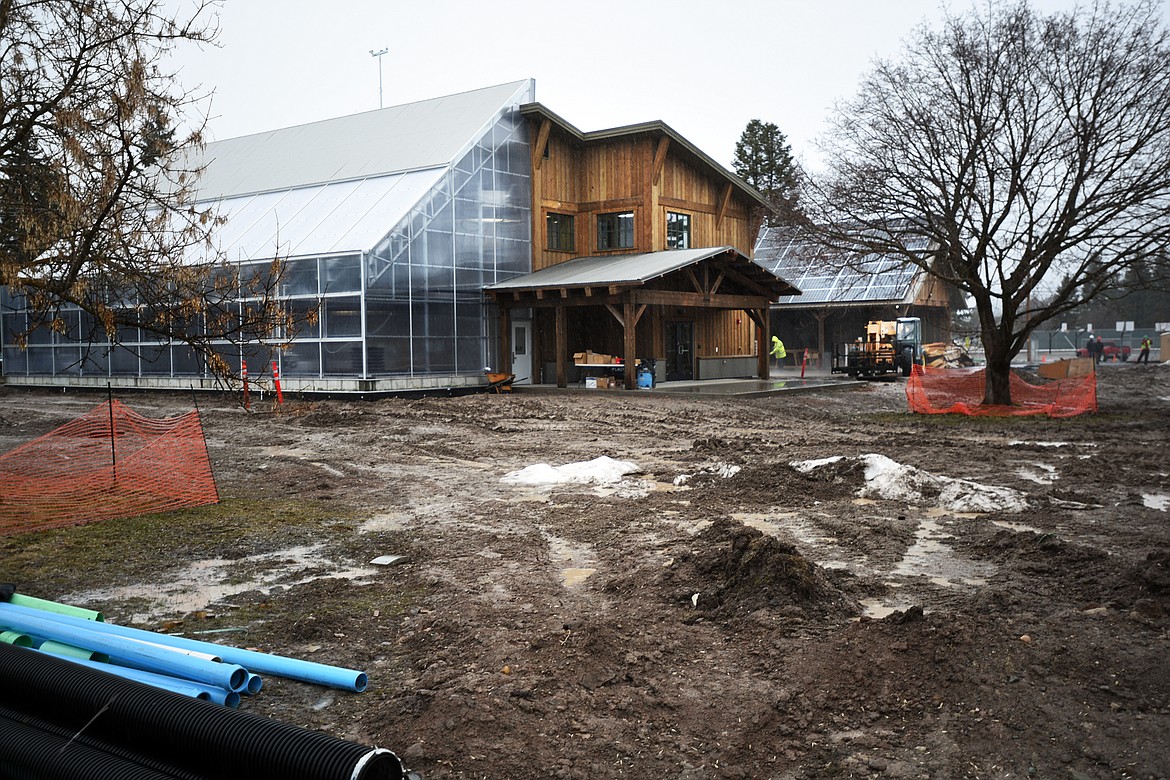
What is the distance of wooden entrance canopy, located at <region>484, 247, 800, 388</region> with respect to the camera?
2659 cm

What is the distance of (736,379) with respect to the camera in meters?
34.8

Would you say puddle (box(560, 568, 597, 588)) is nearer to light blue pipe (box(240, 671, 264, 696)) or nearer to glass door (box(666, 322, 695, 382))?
light blue pipe (box(240, 671, 264, 696))

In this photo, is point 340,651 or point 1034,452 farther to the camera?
point 1034,452

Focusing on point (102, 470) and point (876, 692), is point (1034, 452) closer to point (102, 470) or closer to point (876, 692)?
point (876, 692)

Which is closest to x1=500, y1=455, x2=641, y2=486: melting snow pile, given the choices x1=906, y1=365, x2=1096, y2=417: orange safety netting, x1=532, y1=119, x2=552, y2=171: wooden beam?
x1=906, y1=365, x2=1096, y2=417: orange safety netting

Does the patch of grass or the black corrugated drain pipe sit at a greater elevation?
the black corrugated drain pipe

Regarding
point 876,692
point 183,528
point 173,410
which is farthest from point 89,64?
point 173,410

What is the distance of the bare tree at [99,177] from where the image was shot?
7.71 metres

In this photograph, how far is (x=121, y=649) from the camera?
16.8ft

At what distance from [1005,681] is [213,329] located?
672 centimetres

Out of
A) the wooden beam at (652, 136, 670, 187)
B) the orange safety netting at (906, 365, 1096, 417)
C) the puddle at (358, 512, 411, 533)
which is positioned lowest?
the puddle at (358, 512, 411, 533)

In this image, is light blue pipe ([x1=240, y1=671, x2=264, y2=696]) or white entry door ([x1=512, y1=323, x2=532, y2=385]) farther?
white entry door ([x1=512, y1=323, x2=532, y2=385])

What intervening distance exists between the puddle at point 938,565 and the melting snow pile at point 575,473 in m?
4.52

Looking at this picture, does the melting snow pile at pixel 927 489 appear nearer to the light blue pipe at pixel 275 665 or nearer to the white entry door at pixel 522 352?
the light blue pipe at pixel 275 665
